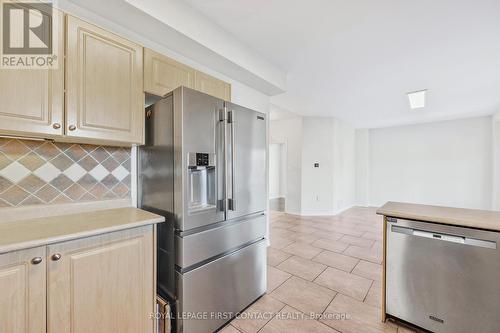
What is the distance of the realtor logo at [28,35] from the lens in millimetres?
1105

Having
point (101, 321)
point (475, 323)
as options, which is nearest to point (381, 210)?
point (475, 323)

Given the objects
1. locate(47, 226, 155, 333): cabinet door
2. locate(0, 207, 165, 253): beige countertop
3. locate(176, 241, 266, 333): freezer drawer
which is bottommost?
locate(176, 241, 266, 333): freezer drawer

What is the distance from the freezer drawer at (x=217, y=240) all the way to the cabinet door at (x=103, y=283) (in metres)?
0.21

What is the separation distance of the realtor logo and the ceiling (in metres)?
0.99

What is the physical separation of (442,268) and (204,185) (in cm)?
183

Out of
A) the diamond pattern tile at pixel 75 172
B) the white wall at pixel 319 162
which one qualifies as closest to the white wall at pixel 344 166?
the white wall at pixel 319 162

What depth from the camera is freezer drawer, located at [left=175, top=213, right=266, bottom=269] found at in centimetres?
141

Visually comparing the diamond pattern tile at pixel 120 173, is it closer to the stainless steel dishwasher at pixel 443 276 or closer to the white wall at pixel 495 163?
the stainless steel dishwasher at pixel 443 276

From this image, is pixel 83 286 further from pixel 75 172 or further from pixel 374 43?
pixel 374 43

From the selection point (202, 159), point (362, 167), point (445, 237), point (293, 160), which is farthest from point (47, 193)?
point (362, 167)

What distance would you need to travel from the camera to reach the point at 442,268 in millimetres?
1438

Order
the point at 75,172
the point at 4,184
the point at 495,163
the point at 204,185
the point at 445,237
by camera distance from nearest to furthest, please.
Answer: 1. the point at 4,184
2. the point at 445,237
3. the point at 75,172
4. the point at 204,185
5. the point at 495,163

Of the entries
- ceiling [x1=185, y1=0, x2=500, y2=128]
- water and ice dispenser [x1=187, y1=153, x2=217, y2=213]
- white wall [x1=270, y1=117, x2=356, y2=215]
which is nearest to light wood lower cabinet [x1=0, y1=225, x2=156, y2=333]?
water and ice dispenser [x1=187, y1=153, x2=217, y2=213]

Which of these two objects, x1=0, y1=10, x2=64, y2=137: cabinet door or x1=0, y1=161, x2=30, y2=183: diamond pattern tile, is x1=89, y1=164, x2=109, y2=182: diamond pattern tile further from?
x1=0, y1=10, x2=64, y2=137: cabinet door
